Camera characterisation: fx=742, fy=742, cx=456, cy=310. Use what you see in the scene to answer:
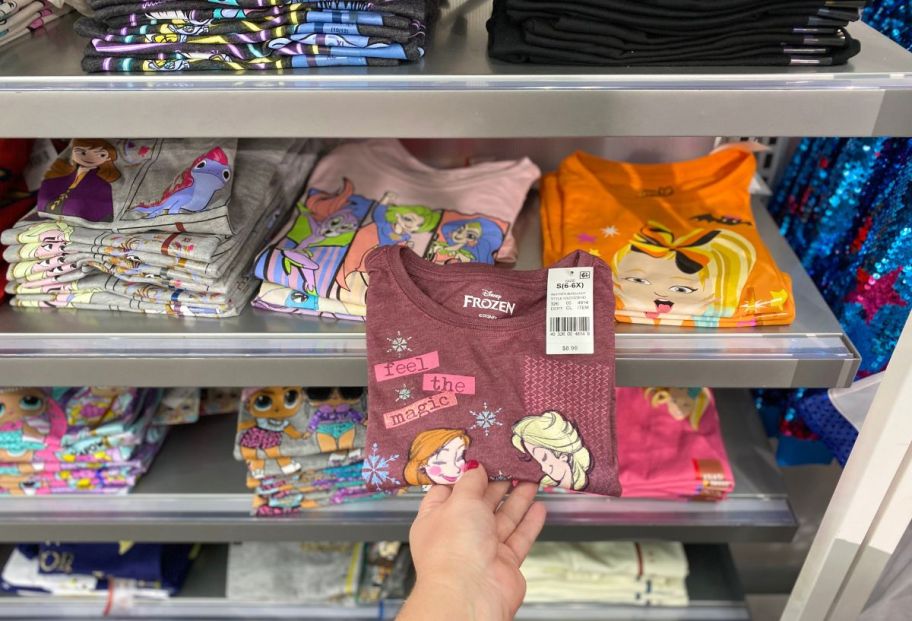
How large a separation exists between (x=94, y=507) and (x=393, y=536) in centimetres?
51

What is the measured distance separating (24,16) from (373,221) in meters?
0.51

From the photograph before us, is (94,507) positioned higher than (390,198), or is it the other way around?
(390,198)

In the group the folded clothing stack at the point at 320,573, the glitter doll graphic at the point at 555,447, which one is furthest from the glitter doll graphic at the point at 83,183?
the folded clothing stack at the point at 320,573

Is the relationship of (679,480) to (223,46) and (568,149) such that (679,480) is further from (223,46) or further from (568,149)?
(223,46)

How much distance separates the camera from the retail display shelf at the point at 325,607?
137cm

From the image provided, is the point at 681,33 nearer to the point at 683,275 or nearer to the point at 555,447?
the point at 683,275

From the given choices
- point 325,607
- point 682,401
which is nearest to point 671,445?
point 682,401

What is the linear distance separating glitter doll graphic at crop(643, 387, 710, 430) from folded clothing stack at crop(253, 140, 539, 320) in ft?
1.32

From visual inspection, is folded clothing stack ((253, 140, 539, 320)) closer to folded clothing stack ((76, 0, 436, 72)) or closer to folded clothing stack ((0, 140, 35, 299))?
folded clothing stack ((76, 0, 436, 72))

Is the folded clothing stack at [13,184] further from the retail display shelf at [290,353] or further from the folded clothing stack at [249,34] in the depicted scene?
the folded clothing stack at [249,34]

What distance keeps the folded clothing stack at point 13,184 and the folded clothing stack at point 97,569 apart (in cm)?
58

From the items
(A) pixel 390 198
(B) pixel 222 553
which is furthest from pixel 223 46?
(B) pixel 222 553

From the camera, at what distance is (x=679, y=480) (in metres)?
1.20

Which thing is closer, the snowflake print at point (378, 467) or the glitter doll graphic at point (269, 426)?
the snowflake print at point (378, 467)
